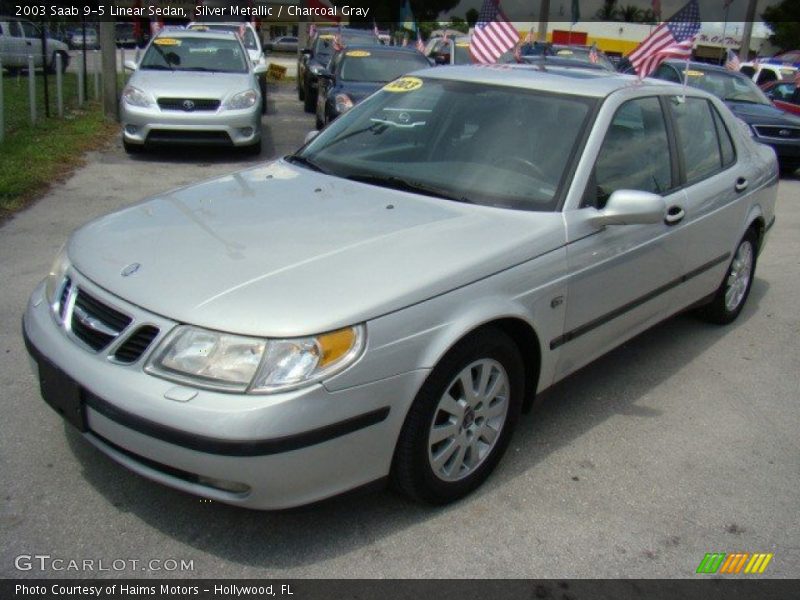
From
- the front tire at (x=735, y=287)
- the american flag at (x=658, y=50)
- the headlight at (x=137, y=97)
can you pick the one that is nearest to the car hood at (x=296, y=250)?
the front tire at (x=735, y=287)

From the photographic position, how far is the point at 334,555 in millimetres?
2838

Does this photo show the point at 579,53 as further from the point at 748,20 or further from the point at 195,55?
the point at 195,55

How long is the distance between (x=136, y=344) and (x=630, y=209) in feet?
6.77

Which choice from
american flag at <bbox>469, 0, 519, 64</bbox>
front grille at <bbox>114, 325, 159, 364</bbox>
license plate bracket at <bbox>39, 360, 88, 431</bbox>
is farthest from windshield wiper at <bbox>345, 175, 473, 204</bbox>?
american flag at <bbox>469, 0, 519, 64</bbox>

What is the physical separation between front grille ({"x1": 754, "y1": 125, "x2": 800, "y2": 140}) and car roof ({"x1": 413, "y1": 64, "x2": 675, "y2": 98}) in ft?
28.0

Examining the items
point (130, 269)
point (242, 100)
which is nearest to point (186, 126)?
point (242, 100)

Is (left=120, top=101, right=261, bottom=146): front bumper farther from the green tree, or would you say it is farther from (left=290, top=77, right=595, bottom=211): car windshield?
the green tree

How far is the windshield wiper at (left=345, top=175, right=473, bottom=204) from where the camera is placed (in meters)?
3.57

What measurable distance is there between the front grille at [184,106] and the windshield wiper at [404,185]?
6.85m

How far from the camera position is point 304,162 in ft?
13.8

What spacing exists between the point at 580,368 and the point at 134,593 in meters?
2.17

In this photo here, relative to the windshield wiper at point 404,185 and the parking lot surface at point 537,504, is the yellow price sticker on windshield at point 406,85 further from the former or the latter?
the parking lot surface at point 537,504

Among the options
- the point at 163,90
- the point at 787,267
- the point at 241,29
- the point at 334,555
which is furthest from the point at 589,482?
the point at 241,29

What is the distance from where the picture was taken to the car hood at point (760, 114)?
12172 mm
